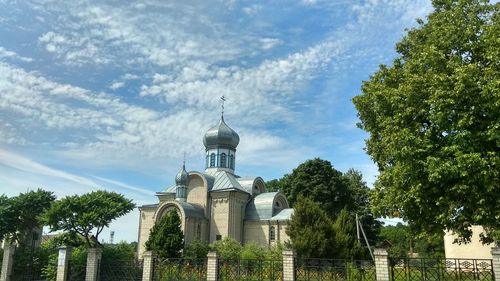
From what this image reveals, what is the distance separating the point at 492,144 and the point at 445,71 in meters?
2.56

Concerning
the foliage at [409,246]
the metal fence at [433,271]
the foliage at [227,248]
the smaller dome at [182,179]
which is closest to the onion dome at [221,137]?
the smaller dome at [182,179]

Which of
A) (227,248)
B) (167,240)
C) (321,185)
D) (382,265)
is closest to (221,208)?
(227,248)

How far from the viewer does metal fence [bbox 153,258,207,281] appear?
16.4 metres

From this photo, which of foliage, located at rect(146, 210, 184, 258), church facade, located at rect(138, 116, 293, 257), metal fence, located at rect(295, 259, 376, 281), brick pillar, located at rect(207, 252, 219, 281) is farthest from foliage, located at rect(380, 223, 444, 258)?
brick pillar, located at rect(207, 252, 219, 281)

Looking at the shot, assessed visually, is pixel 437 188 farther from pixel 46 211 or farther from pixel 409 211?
pixel 46 211

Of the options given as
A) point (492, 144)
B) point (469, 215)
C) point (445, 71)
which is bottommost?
point (469, 215)

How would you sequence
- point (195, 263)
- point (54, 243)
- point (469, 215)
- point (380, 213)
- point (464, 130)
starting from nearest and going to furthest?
point (464, 130)
point (469, 215)
point (380, 213)
point (195, 263)
point (54, 243)

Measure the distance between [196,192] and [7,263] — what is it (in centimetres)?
1871

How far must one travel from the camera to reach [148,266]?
1652cm

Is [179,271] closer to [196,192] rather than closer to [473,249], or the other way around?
[473,249]

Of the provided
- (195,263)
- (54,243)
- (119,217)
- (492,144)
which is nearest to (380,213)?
(492,144)

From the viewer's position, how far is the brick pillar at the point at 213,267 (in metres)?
15.5

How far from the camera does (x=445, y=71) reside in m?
13.2

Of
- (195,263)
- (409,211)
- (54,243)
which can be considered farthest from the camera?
(54,243)
